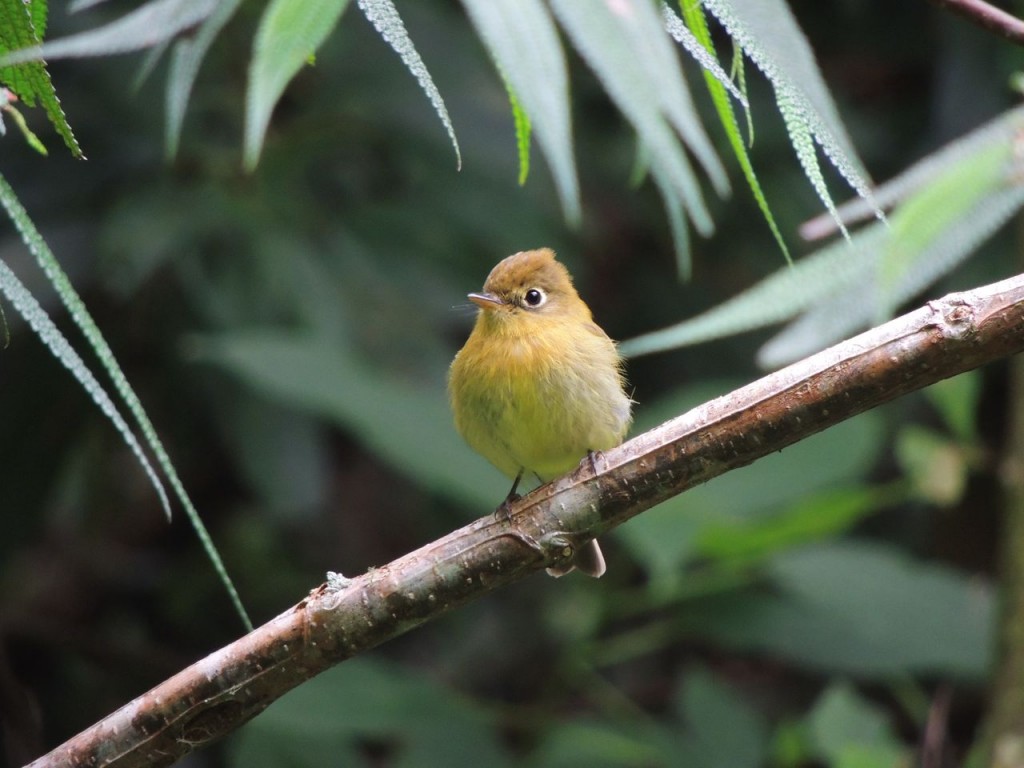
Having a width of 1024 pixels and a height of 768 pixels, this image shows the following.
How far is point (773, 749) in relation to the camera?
15.9 feet

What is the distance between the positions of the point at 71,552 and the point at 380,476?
1809 mm

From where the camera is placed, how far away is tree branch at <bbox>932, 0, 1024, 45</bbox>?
204 cm

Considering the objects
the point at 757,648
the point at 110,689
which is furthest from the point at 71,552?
the point at 757,648

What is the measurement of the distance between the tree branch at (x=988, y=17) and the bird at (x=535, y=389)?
72.4 inches

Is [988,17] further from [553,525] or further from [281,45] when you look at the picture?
[281,45]

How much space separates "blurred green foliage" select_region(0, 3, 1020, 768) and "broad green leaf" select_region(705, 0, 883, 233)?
9.24 ft

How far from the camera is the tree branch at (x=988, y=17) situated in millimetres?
2045

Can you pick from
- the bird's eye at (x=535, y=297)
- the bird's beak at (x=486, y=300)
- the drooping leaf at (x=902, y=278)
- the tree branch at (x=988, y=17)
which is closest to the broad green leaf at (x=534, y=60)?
the drooping leaf at (x=902, y=278)

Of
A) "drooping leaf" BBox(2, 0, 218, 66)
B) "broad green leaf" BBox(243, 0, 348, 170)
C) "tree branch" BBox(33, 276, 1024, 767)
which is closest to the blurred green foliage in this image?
"tree branch" BBox(33, 276, 1024, 767)

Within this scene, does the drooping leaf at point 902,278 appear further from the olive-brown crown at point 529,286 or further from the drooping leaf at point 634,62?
the olive-brown crown at point 529,286

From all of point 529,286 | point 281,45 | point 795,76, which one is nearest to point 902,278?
point 795,76

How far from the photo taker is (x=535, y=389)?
3693 millimetres

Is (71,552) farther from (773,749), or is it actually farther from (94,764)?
(94,764)

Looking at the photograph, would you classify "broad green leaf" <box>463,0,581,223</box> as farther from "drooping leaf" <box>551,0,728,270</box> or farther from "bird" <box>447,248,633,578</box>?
"bird" <box>447,248,633,578</box>
